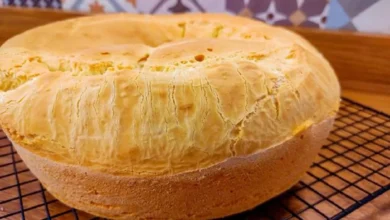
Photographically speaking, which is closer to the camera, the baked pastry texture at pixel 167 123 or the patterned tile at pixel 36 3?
the baked pastry texture at pixel 167 123

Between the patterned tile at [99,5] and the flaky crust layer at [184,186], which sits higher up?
the patterned tile at [99,5]

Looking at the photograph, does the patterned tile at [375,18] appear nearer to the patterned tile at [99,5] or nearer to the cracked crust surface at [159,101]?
the cracked crust surface at [159,101]

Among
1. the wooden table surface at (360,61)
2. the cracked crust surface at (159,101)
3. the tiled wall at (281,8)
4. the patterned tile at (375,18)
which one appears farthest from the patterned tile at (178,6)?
the cracked crust surface at (159,101)

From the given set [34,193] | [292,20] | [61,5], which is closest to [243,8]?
[292,20]

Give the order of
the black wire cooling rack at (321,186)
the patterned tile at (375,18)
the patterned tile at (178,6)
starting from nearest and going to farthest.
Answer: the black wire cooling rack at (321,186), the patterned tile at (375,18), the patterned tile at (178,6)

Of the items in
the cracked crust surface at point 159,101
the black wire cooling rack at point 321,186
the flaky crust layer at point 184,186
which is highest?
the cracked crust surface at point 159,101

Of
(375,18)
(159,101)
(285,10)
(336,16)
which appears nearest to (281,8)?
(285,10)

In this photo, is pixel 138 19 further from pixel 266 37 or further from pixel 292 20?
pixel 292 20
